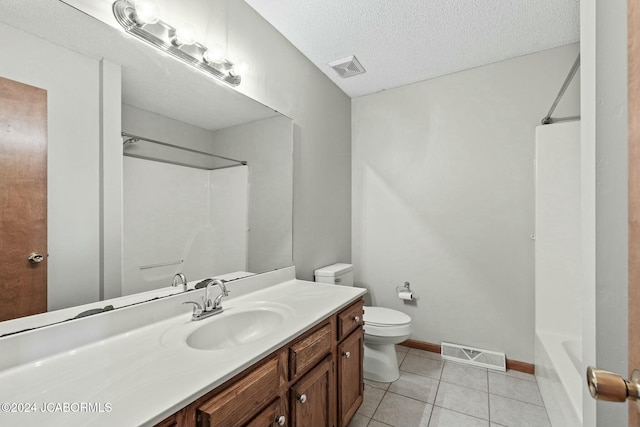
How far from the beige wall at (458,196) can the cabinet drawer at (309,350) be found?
154 cm

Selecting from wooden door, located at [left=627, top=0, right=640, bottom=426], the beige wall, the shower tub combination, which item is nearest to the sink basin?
wooden door, located at [left=627, top=0, right=640, bottom=426]

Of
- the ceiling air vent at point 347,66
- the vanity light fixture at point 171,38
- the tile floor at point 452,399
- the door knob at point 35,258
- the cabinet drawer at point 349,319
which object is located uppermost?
the ceiling air vent at point 347,66

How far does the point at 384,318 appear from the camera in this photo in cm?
212

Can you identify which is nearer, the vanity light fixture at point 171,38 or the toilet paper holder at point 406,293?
the vanity light fixture at point 171,38

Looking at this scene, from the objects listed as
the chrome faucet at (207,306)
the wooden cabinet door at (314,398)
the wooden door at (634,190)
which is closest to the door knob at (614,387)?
the wooden door at (634,190)

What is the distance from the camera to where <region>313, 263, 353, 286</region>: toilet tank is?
7.34 feet

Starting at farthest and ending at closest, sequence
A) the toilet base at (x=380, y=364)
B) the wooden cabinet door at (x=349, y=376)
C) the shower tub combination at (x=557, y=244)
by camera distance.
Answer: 1. the toilet base at (x=380, y=364)
2. the shower tub combination at (x=557, y=244)
3. the wooden cabinet door at (x=349, y=376)

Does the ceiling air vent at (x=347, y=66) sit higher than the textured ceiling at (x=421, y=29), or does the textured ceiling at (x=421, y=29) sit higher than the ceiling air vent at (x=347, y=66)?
the textured ceiling at (x=421, y=29)

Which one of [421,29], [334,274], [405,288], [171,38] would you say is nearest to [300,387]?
[334,274]

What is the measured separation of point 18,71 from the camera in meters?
0.86

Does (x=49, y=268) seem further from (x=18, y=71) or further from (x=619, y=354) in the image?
(x=619, y=354)

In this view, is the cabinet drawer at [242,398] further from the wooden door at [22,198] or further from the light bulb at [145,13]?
the light bulb at [145,13]

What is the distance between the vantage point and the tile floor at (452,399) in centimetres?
167

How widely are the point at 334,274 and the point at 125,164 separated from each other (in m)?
1.59
